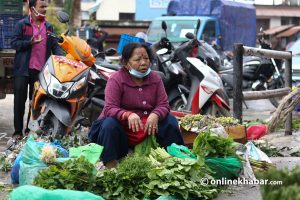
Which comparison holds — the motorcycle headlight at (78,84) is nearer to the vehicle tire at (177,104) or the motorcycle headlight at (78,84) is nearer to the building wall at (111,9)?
the vehicle tire at (177,104)

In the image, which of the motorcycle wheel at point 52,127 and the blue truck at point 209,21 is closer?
the motorcycle wheel at point 52,127

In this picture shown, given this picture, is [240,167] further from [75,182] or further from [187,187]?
[75,182]

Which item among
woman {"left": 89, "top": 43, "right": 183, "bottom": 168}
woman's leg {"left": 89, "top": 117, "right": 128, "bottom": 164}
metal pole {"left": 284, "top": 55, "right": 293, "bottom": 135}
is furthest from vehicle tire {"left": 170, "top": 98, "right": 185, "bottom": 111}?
woman's leg {"left": 89, "top": 117, "right": 128, "bottom": 164}

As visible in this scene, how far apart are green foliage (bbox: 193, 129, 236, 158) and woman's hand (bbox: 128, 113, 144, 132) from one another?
46 cm

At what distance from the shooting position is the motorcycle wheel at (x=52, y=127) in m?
7.90

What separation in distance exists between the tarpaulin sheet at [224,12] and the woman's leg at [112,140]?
18.4 meters

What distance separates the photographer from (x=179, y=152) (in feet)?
18.2

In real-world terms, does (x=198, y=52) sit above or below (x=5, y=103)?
above

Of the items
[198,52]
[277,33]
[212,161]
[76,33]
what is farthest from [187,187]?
[277,33]

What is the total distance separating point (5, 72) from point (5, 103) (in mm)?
4951

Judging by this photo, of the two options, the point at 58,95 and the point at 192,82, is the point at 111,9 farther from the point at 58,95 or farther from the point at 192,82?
the point at 58,95

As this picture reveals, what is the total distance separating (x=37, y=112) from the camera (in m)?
8.23

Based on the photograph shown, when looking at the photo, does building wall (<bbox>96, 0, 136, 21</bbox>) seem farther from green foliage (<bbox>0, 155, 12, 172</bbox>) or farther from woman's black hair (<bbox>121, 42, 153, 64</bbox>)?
woman's black hair (<bbox>121, 42, 153, 64</bbox>)

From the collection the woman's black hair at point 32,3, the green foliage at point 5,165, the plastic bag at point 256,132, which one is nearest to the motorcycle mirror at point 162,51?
the woman's black hair at point 32,3
